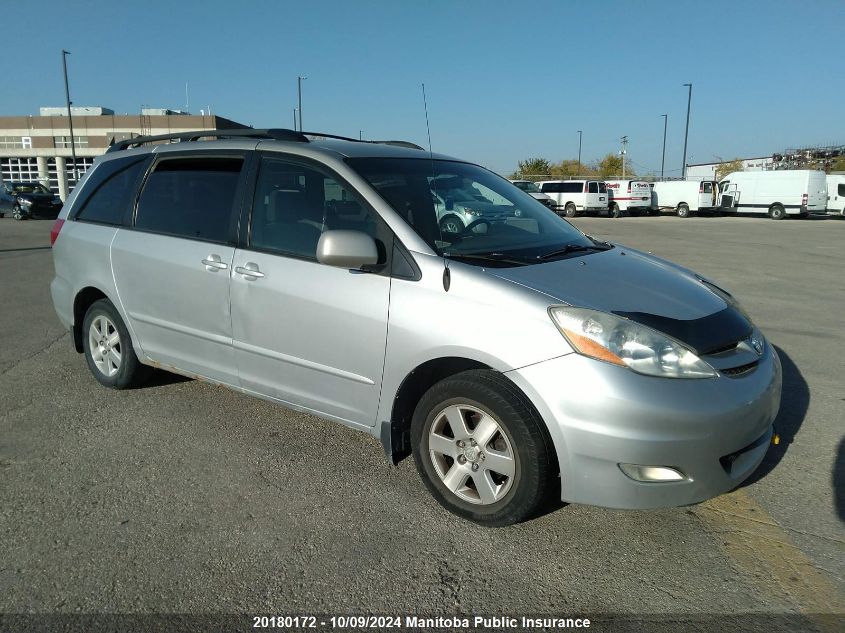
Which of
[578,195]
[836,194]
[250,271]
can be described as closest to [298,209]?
[250,271]

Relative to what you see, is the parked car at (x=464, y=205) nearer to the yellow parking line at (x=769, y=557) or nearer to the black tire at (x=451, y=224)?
the black tire at (x=451, y=224)

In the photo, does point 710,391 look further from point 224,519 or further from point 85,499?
point 85,499

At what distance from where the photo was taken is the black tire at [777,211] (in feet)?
113

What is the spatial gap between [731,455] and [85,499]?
3057 millimetres

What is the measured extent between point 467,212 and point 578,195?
3454 cm

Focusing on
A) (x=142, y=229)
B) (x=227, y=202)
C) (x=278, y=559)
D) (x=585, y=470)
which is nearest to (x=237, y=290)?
(x=227, y=202)

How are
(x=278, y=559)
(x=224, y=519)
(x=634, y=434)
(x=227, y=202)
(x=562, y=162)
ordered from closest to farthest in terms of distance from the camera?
1. (x=634, y=434)
2. (x=278, y=559)
3. (x=224, y=519)
4. (x=227, y=202)
5. (x=562, y=162)

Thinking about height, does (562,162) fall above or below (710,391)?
above

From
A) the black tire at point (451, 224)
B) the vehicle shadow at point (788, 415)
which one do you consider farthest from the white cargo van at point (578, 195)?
the black tire at point (451, 224)

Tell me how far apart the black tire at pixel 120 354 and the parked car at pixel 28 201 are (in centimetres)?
2397

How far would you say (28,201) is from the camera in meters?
25.7

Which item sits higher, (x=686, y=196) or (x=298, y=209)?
(x=686, y=196)

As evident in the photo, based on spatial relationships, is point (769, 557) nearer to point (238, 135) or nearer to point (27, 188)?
point (238, 135)

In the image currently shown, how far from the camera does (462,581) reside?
8.52 feet
